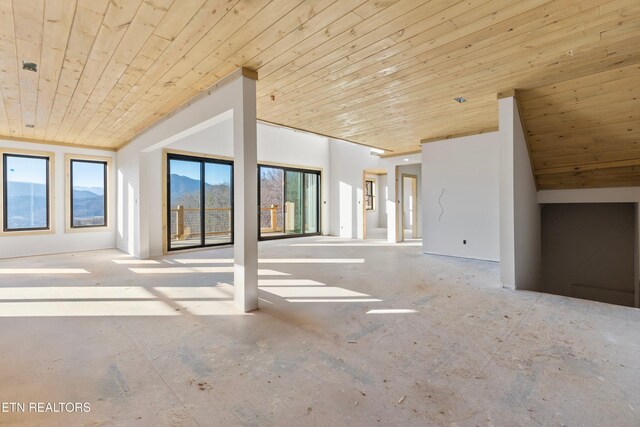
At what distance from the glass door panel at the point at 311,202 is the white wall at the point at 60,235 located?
513 centimetres

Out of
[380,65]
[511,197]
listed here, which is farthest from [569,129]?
[380,65]

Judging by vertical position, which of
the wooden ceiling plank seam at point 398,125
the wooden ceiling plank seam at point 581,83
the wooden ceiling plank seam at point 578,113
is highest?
the wooden ceiling plank seam at point 398,125

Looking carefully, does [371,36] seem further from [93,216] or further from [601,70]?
[93,216]

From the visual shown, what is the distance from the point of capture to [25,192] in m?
6.41

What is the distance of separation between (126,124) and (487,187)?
6.56 m

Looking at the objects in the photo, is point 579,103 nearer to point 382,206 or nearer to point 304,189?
point 304,189

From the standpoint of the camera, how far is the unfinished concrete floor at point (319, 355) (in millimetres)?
1637

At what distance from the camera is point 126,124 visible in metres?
5.23

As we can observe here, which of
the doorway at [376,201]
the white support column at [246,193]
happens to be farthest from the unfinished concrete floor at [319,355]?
the doorway at [376,201]

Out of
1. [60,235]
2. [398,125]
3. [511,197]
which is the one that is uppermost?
[398,125]

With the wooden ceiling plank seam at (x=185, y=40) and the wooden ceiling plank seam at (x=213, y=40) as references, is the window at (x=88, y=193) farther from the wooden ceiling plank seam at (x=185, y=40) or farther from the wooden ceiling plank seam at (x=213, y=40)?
the wooden ceiling plank seam at (x=213, y=40)

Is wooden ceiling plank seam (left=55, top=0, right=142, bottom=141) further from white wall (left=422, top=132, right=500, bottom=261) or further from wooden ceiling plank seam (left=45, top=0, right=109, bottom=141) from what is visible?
white wall (left=422, top=132, right=500, bottom=261)

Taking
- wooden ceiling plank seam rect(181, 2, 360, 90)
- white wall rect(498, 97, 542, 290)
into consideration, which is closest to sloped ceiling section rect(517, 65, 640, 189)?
white wall rect(498, 97, 542, 290)

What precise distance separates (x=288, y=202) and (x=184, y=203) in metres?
3.20
